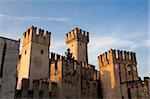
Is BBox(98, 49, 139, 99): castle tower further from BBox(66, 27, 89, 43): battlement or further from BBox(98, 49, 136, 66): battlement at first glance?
BBox(66, 27, 89, 43): battlement

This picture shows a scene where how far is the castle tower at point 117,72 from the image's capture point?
2577cm

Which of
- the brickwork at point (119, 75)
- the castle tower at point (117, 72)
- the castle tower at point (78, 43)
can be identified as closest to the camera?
the brickwork at point (119, 75)

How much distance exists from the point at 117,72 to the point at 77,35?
10891mm

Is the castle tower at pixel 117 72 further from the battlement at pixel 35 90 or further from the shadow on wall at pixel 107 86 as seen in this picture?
the battlement at pixel 35 90

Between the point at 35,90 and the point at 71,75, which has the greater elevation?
the point at 71,75

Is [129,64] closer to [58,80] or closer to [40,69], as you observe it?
[58,80]

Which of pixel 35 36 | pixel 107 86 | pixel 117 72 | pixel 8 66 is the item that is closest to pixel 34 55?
pixel 35 36

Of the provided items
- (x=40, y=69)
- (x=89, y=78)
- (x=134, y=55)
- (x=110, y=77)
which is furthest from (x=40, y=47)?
(x=134, y=55)

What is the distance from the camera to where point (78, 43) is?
34875 mm

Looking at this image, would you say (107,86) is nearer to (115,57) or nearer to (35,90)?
(115,57)

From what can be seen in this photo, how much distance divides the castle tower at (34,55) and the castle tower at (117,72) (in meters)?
7.42

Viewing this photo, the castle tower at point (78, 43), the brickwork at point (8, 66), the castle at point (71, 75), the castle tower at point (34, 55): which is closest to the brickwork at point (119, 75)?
the castle at point (71, 75)

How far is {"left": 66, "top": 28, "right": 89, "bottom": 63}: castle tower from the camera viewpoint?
34.3 metres

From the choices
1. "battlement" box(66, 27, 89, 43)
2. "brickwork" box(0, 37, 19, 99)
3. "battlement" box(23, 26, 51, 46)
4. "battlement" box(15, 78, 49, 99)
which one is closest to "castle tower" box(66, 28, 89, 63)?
"battlement" box(66, 27, 89, 43)
